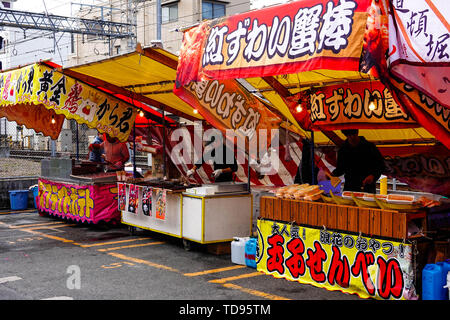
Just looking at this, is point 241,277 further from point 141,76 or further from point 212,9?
point 212,9

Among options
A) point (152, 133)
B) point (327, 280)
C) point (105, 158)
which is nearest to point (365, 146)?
point (327, 280)

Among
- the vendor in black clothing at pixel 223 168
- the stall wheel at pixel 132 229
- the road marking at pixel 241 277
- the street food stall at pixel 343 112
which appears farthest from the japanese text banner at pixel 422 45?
the stall wheel at pixel 132 229

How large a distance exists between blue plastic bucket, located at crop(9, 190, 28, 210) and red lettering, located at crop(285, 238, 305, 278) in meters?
9.91

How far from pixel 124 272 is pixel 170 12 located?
27342mm

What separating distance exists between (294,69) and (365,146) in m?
2.62

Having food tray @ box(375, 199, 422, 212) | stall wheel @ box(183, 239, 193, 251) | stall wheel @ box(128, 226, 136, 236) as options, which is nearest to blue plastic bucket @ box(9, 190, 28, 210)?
stall wheel @ box(128, 226, 136, 236)

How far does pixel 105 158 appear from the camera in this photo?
42.7 feet

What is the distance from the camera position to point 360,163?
7852 mm

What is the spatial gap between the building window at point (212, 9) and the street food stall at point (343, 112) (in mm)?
24753

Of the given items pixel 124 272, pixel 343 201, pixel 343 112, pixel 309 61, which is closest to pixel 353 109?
pixel 343 112

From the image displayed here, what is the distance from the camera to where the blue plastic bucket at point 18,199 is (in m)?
14.2

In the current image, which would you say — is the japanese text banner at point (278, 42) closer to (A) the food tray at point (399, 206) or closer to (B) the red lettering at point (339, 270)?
(A) the food tray at point (399, 206)

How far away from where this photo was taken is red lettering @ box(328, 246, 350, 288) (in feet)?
20.8
